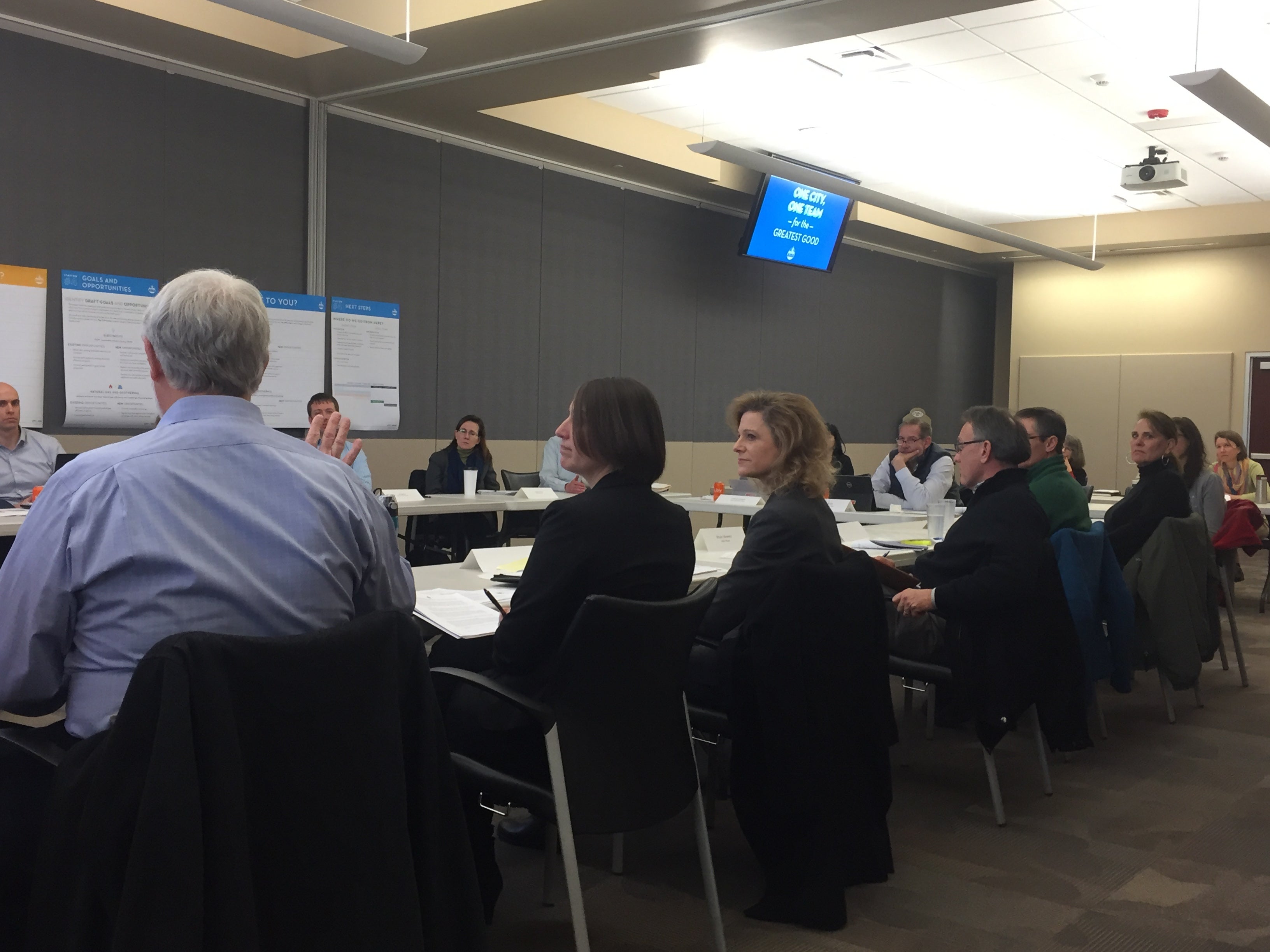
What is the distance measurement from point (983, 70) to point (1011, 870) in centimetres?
535

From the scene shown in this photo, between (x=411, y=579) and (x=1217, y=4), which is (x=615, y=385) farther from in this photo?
(x=1217, y=4)

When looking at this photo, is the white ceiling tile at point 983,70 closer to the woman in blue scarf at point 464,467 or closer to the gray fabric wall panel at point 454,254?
the gray fabric wall panel at point 454,254

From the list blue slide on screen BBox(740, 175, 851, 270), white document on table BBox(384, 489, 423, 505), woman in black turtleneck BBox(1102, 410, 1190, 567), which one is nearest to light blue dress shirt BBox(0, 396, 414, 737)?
woman in black turtleneck BBox(1102, 410, 1190, 567)

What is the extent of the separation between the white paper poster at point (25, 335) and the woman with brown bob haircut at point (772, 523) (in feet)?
14.2

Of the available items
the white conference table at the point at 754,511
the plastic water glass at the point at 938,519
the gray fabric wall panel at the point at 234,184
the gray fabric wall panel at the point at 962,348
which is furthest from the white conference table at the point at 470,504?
the gray fabric wall panel at the point at 962,348

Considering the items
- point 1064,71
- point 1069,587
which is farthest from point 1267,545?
point 1069,587

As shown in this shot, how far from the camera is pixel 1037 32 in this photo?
6059 millimetres

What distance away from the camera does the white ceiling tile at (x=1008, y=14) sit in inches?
223

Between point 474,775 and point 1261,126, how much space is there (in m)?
5.49

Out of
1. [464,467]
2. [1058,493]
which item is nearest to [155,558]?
[1058,493]

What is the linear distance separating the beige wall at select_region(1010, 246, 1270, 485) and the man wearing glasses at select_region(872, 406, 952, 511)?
6109 millimetres

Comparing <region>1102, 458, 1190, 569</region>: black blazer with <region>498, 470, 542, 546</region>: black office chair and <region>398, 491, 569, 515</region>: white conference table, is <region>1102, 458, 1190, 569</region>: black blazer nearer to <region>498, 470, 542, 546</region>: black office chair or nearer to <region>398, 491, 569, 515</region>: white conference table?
<region>398, 491, 569, 515</region>: white conference table

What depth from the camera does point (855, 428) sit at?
1173 cm

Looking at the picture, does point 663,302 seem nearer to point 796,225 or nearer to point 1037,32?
point 796,225
